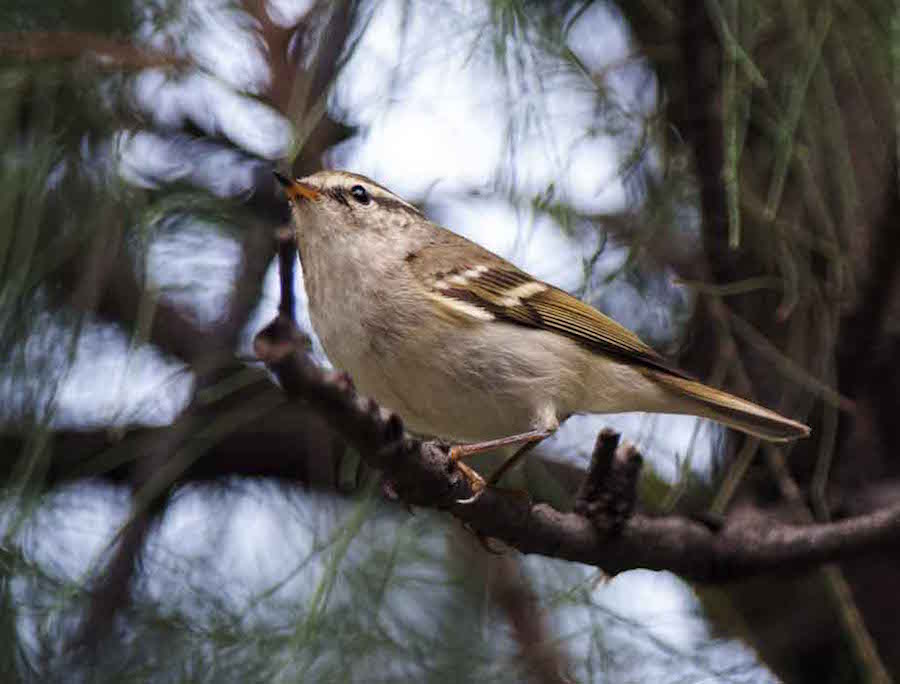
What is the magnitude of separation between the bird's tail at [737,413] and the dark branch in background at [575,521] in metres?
0.15

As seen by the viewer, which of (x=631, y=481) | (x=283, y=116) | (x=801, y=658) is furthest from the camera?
(x=801, y=658)

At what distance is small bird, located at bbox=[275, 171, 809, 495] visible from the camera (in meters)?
1.88

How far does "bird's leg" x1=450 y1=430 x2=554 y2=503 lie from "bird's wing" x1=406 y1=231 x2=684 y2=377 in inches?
8.5

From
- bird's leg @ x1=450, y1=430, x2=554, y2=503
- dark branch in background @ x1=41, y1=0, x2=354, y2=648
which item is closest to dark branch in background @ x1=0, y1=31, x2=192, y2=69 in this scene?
dark branch in background @ x1=41, y1=0, x2=354, y2=648

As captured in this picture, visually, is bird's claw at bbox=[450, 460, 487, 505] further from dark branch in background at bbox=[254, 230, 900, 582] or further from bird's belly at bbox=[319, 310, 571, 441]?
bird's belly at bbox=[319, 310, 571, 441]

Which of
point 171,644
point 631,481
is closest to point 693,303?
point 631,481

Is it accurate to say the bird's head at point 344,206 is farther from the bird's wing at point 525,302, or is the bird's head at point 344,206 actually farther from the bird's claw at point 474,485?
the bird's claw at point 474,485

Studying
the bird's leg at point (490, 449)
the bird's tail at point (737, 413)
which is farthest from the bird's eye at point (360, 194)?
the bird's tail at point (737, 413)

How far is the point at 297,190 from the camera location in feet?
6.20

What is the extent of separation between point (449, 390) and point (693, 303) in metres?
0.69

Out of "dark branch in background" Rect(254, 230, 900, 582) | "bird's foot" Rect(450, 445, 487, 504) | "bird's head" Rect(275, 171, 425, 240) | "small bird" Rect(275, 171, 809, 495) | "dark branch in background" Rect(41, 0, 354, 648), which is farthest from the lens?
"bird's head" Rect(275, 171, 425, 240)

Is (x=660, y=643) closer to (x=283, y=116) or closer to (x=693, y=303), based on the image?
(x=693, y=303)

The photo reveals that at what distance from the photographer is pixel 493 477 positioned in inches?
75.0

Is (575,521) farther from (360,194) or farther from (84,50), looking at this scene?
(84,50)
